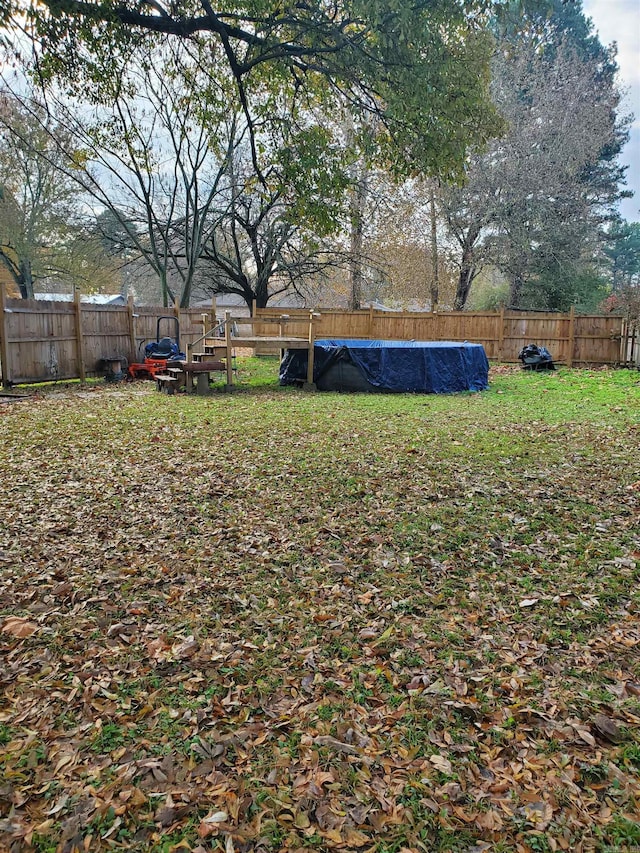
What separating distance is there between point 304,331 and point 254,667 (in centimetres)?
1608

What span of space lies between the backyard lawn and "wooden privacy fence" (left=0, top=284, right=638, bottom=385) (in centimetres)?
614

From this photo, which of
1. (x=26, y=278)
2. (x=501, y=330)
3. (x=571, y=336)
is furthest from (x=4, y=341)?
(x=26, y=278)

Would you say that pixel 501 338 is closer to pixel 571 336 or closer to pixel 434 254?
pixel 571 336

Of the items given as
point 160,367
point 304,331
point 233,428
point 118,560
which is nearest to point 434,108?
point 233,428

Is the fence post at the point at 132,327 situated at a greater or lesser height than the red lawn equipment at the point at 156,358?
greater

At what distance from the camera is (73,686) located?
7.46ft

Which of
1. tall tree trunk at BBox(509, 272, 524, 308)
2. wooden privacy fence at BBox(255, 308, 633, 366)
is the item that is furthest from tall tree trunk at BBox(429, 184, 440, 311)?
tall tree trunk at BBox(509, 272, 524, 308)

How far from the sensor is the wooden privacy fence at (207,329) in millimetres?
10630

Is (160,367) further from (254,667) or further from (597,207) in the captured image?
(597,207)

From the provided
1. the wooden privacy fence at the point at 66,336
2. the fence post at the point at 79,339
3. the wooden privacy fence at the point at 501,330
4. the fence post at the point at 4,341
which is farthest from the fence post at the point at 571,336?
the fence post at the point at 4,341

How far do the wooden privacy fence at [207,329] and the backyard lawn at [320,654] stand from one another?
6.14m

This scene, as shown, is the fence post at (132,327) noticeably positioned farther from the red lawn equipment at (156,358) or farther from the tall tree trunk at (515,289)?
the tall tree trunk at (515,289)

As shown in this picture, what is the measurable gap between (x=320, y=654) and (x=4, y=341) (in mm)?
9863

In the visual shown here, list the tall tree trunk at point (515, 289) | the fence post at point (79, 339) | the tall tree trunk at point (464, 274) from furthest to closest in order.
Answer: the tall tree trunk at point (515, 289), the tall tree trunk at point (464, 274), the fence post at point (79, 339)
